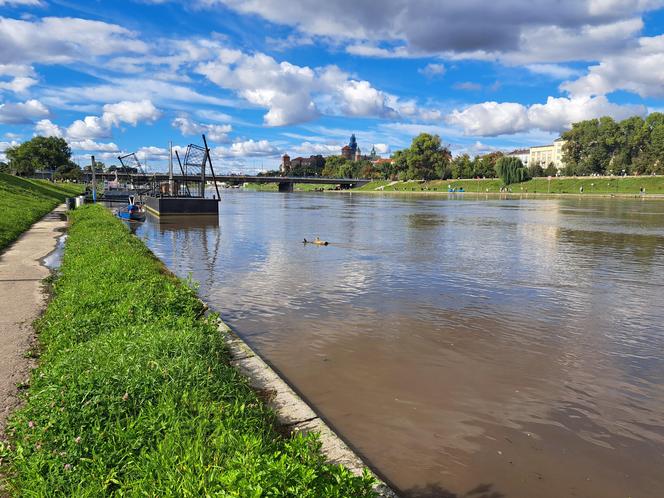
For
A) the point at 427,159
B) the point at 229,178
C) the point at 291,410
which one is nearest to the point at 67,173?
the point at 229,178

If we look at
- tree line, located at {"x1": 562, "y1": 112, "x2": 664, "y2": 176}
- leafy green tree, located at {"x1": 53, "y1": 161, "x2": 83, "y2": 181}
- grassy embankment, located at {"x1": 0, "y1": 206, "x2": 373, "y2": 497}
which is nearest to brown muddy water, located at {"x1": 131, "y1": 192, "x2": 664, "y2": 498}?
grassy embankment, located at {"x1": 0, "y1": 206, "x2": 373, "y2": 497}

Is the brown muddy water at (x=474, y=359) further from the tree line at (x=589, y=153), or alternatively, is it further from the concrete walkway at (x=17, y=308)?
the tree line at (x=589, y=153)

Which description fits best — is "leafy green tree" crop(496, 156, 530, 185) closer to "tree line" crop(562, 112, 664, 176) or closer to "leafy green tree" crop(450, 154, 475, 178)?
"tree line" crop(562, 112, 664, 176)

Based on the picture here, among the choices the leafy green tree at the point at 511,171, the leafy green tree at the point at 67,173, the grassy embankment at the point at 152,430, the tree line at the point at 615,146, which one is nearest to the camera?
the grassy embankment at the point at 152,430

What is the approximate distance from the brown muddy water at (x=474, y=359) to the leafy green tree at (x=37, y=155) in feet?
443

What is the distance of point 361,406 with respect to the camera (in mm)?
7191

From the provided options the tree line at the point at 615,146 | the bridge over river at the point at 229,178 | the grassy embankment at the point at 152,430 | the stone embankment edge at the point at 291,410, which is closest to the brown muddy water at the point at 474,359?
the stone embankment edge at the point at 291,410

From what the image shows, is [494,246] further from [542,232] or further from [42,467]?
[42,467]

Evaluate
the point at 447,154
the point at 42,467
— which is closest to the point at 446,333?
the point at 42,467

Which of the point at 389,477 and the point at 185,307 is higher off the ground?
the point at 185,307

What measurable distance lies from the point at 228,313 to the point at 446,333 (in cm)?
537

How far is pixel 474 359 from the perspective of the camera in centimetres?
918

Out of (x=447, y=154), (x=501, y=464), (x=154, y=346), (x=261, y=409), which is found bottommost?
(x=501, y=464)

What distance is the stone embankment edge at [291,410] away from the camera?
191 inches
